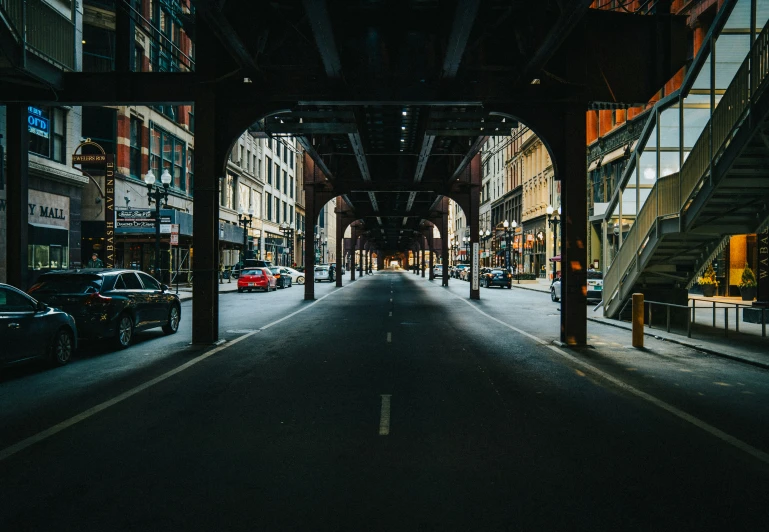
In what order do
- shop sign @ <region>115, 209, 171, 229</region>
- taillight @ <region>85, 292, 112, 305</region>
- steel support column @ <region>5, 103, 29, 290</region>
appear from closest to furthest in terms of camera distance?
taillight @ <region>85, 292, 112, 305</region> < steel support column @ <region>5, 103, 29, 290</region> < shop sign @ <region>115, 209, 171, 229</region>

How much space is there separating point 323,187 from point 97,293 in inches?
886

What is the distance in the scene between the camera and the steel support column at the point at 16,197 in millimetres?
13477

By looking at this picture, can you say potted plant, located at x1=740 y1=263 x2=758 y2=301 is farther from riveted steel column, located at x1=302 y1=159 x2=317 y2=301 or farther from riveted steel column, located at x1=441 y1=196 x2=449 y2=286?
riveted steel column, located at x1=441 y1=196 x2=449 y2=286

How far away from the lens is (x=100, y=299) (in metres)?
12.3

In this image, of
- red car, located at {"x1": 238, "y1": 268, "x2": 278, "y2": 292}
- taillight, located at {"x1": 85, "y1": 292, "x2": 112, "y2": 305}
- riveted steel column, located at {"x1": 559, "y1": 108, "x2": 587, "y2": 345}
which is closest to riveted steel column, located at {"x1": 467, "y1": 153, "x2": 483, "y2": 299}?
red car, located at {"x1": 238, "y1": 268, "x2": 278, "y2": 292}

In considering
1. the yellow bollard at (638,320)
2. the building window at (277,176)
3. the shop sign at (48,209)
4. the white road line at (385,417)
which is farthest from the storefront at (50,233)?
Answer: the building window at (277,176)

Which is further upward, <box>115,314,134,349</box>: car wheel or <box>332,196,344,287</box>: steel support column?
<box>332,196,344,287</box>: steel support column

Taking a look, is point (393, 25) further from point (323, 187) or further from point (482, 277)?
point (482, 277)

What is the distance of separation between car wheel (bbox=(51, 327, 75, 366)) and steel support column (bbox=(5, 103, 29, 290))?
3230 millimetres

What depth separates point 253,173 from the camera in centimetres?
6581

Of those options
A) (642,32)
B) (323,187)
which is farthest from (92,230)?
(642,32)

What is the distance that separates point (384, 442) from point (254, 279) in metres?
34.1

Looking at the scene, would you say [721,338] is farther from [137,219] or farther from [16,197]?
[137,219]

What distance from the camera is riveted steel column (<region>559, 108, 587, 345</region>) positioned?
13500 mm
